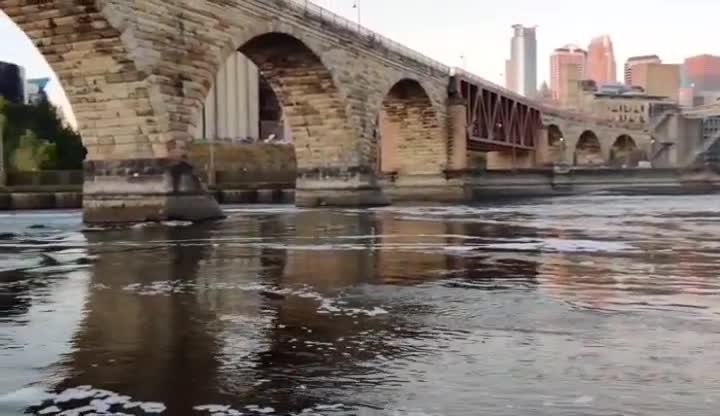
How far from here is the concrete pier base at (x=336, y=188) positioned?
47781 millimetres

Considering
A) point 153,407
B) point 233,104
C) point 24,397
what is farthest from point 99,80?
point 233,104

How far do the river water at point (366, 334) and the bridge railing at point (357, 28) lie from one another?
26.6 meters

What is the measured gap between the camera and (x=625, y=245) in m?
16.4

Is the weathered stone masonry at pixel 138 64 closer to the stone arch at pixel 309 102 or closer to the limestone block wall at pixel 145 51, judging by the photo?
the limestone block wall at pixel 145 51

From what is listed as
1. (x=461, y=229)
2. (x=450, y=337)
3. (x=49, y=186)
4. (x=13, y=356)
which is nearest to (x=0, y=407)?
(x=13, y=356)

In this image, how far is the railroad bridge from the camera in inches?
1075

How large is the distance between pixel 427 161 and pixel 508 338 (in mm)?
61731

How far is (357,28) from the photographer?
47.3 metres

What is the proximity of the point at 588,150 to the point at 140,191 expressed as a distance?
124m

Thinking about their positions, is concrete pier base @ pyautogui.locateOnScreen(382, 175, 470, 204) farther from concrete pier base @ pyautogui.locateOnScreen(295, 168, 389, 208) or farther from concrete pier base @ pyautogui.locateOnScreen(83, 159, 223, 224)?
concrete pier base @ pyautogui.locateOnScreen(83, 159, 223, 224)

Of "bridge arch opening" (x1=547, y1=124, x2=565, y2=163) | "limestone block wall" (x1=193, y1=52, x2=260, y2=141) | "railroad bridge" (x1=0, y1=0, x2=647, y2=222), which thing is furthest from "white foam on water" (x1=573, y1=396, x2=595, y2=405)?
"bridge arch opening" (x1=547, y1=124, x2=565, y2=163)

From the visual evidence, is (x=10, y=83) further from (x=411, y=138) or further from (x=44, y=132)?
(x=411, y=138)

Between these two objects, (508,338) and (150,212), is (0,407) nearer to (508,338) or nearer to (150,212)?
(508,338)

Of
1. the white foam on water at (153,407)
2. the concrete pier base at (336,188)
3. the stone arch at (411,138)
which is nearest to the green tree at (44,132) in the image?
the stone arch at (411,138)
